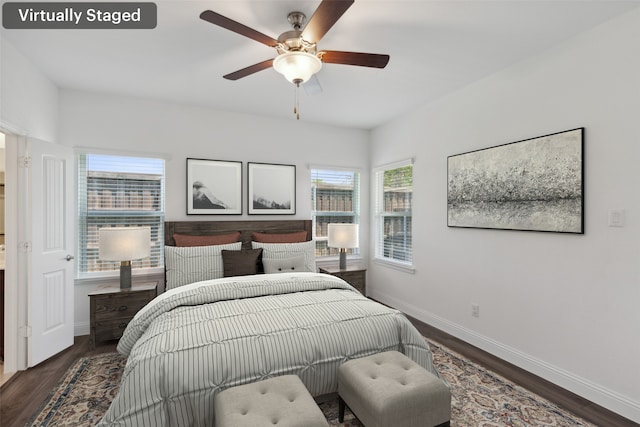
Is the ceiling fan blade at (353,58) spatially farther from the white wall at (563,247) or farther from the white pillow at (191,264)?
the white pillow at (191,264)

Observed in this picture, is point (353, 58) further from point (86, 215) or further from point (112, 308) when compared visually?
point (86, 215)

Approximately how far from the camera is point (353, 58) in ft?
6.86

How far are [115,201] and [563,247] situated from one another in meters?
4.37

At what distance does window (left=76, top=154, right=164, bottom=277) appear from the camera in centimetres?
351

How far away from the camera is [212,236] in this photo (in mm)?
3818

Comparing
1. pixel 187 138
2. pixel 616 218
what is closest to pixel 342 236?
pixel 187 138

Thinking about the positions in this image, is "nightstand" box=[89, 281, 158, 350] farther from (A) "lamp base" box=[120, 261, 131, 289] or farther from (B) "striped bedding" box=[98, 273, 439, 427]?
(B) "striped bedding" box=[98, 273, 439, 427]

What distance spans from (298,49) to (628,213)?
96.3 inches

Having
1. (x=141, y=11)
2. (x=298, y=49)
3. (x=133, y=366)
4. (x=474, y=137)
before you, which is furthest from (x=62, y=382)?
(x=474, y=137)

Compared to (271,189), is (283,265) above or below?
below

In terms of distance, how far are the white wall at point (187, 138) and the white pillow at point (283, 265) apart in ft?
3.03

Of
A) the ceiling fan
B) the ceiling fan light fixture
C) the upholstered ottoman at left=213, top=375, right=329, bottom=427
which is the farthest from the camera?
the ceiling fan light fixture

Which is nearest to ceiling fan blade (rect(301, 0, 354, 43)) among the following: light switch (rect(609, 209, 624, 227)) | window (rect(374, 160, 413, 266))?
light switch (rect(609, 209, 624, 227))

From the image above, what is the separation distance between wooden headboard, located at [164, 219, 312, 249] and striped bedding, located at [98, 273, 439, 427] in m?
1.32
